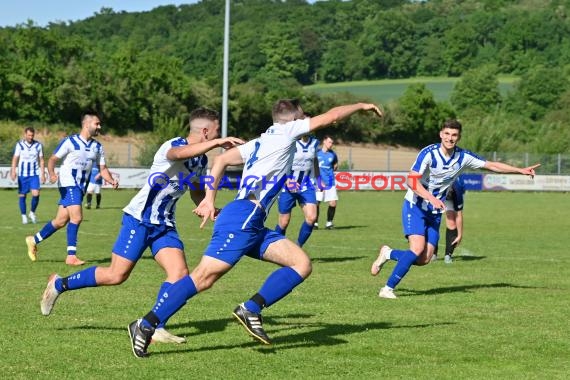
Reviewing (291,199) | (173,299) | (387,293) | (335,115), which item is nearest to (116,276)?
(173,299)

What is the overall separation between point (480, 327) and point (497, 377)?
6.90 feet

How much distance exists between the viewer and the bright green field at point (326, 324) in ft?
22.6

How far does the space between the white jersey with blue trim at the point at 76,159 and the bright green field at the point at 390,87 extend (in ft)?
350

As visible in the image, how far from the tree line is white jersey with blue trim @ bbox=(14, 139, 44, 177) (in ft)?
122

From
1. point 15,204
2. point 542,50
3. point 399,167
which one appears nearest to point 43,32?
point 399,167

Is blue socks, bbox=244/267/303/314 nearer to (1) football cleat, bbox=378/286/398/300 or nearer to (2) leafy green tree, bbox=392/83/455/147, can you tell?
(1) football cleat, bbox=378/286/398/300

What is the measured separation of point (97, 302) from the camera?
10.0m

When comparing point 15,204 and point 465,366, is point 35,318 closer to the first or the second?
point 465,366

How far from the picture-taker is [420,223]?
11.0 metres

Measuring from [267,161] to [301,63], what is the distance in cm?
13658

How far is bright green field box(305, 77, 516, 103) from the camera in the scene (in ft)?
405

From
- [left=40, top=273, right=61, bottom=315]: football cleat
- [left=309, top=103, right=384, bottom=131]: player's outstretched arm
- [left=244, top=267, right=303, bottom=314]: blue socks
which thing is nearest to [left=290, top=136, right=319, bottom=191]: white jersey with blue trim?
[left=40, top=273, right=61, bottom=315]: football cleat

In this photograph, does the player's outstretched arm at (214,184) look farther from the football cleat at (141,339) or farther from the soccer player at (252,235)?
the football cleat at (141,339)

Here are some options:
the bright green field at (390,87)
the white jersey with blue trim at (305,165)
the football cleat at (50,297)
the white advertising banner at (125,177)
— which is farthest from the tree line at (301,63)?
the football cleat at (50,297)
